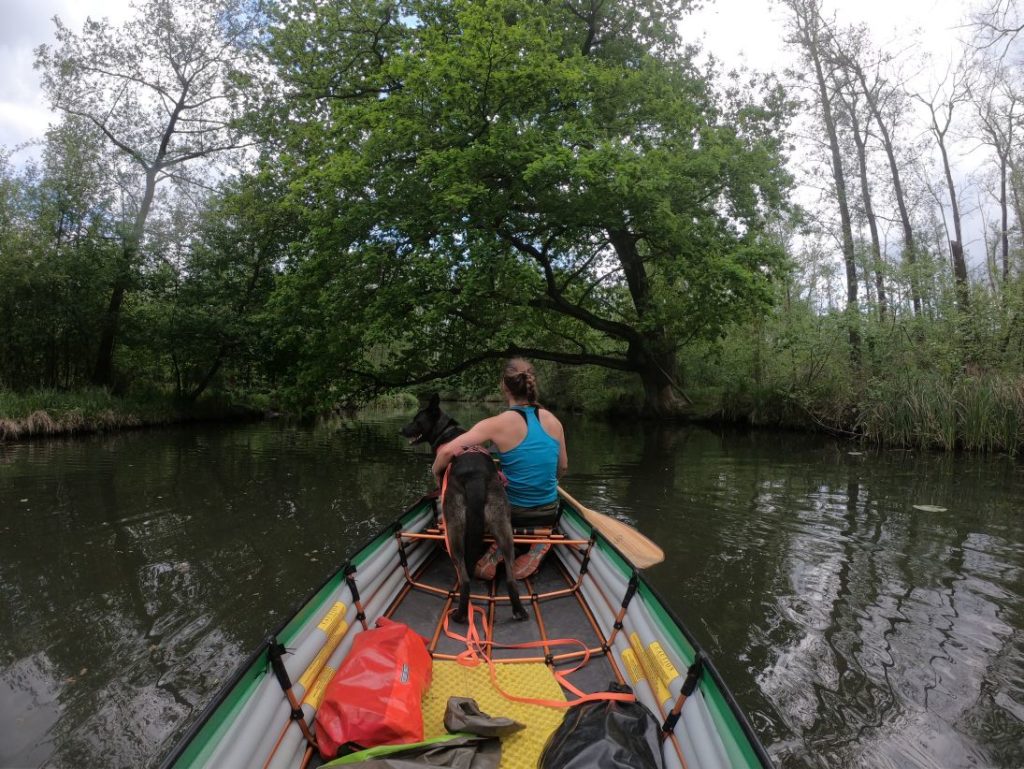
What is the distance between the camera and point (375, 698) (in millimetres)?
2230

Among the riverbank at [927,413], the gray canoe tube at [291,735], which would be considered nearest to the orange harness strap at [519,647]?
the gray canoe tube at [291,735]

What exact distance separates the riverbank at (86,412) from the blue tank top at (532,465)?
16930 mm

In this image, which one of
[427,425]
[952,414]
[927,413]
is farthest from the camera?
[927,413]

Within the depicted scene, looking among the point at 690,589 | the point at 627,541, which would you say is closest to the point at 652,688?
the point at 627,541

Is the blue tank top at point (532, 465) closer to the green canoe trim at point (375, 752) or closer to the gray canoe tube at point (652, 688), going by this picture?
the gray canoe tube at point (652, 688)

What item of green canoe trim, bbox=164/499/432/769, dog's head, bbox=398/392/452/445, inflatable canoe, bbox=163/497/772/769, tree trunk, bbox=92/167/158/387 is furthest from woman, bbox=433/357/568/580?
tree trunk, bbox=92/167/158/387

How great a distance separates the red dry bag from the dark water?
1.34 metres

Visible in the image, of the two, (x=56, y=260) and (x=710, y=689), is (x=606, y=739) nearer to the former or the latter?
(x=710, y=689)

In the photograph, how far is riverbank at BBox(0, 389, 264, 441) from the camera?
15.5 metres

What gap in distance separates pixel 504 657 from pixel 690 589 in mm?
2507

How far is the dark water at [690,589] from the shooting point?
3.06 metres

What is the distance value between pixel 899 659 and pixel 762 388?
17014 mm

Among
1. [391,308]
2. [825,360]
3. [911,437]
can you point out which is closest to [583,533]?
[391,308]

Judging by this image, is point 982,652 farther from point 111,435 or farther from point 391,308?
point 111,435
